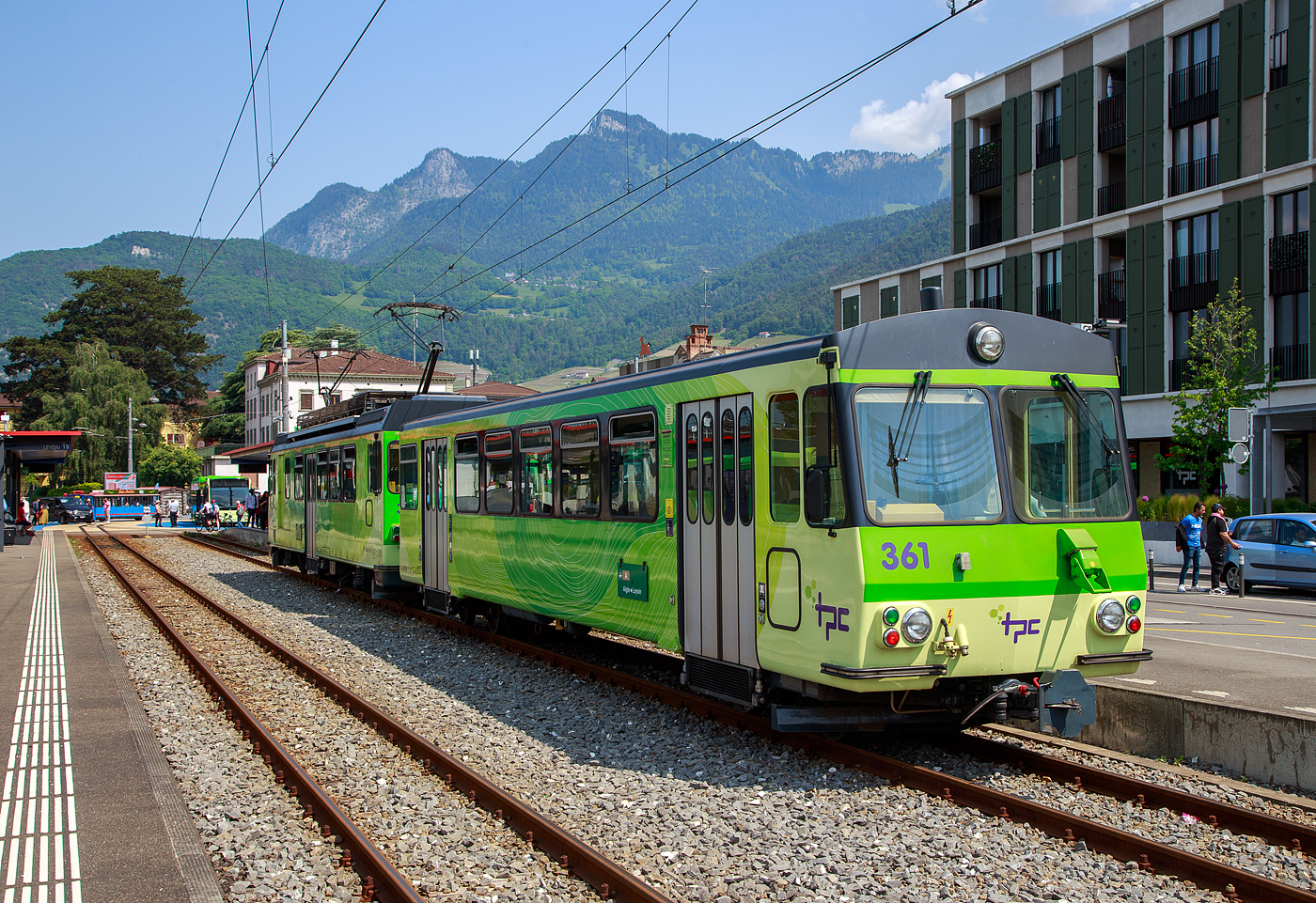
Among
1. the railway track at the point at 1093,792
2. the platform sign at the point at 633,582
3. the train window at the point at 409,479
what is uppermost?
the train window at the point at 409,479

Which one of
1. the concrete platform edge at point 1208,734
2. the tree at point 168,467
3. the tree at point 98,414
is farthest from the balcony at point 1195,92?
the tree at point 168,467

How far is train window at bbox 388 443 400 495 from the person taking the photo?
17.3 meters

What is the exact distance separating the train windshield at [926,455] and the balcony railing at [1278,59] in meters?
29.3

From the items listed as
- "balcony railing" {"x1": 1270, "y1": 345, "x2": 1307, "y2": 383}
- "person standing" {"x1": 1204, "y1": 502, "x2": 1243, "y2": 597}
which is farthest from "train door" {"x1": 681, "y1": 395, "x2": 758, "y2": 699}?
"balcony railing" {"x1": 1270, "y1": 345, "x2": 1307, "y2": 383}

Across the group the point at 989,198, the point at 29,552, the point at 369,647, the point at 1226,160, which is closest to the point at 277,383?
the point at 29,552

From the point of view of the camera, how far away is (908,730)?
8570 mm

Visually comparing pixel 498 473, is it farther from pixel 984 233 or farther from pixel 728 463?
pixel 984 233

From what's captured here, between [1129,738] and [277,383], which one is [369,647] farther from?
[277,383]

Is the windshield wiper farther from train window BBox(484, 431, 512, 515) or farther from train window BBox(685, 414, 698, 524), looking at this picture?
train window BBox(484, 431, 512, 515)

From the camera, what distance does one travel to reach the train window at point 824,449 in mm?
7109

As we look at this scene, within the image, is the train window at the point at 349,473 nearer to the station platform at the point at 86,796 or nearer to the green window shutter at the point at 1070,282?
the station platform at the point at 86,796

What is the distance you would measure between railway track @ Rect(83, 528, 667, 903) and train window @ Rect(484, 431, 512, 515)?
2.79 m

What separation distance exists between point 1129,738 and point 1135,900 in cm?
330

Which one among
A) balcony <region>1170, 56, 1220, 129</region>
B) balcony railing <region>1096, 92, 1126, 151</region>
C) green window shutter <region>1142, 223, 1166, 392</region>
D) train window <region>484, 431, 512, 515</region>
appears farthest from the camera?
balcony railing <region>1096, 92, 1126, 151</region>
